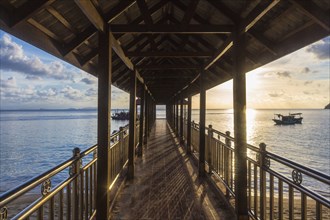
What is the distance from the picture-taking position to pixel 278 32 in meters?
3.27

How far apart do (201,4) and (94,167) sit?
10.1ft

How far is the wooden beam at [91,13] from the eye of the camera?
2422 millimetres

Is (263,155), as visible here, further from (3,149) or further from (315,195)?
(3,149)

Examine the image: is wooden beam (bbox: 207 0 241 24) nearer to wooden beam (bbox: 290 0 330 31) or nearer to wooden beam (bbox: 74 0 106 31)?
wooden beam (bbox: 290 0 330 31)

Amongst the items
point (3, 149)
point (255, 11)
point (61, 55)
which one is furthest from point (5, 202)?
point (3, 149)

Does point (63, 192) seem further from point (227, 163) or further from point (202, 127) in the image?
point (202, 127)

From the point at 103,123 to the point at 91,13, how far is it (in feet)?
4.57

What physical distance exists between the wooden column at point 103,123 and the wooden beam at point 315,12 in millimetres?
2342

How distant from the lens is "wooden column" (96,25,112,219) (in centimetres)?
324

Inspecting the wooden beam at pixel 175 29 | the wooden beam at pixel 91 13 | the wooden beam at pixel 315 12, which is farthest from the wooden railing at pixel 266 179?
the wooden beam at pixel 91 13

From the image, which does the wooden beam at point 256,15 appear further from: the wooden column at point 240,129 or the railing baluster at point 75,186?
the railing baluster at point 75,186

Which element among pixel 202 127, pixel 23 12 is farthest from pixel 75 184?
pixel 202 127

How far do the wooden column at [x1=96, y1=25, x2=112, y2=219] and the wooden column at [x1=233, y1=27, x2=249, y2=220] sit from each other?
1843mm

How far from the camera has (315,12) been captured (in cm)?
223
